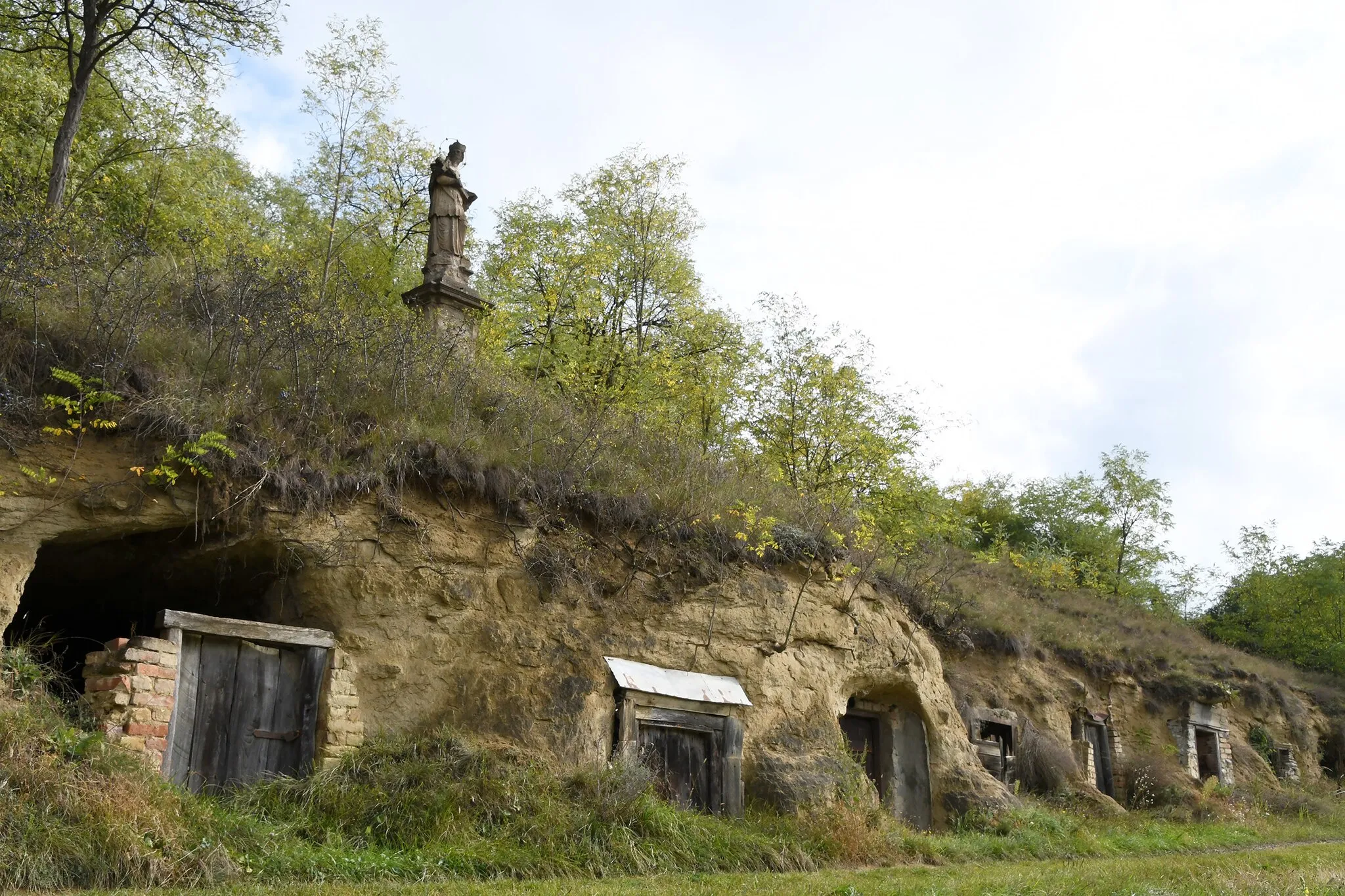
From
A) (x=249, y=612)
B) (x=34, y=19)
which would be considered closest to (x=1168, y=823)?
(x=249, y=612)

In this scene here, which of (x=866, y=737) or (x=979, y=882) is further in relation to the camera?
(x=866, y=737)

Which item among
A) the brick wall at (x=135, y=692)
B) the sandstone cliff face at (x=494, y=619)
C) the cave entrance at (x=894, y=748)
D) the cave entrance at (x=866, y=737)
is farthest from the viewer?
the cave entrance at (x=866, y=737)

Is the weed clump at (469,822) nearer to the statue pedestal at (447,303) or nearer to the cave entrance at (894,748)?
the cave entrance at (894,748)

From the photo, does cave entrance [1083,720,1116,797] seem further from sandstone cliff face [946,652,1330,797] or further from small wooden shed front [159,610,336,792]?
small wooden shed front [159,610,336,792]

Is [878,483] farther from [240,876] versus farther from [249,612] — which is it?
[240,876]

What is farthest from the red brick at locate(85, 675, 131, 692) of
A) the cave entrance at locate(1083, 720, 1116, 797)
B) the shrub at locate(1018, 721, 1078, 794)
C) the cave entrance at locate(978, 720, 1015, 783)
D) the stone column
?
the cave entrance at locate(1083, 720, 1116, 797)

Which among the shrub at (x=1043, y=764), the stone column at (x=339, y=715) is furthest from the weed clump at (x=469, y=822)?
the shrub at (x=1043, y=764)

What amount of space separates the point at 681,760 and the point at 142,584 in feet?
19.0

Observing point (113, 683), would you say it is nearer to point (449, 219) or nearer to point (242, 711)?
point (242, 711)

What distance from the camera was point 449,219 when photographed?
15.2 metres

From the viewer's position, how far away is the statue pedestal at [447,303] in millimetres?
14492

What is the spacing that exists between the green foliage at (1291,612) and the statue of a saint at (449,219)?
25.4 metres

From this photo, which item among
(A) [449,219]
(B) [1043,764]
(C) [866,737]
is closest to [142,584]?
(A) [449,219]

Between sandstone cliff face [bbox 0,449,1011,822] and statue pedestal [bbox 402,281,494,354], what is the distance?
4628mm
